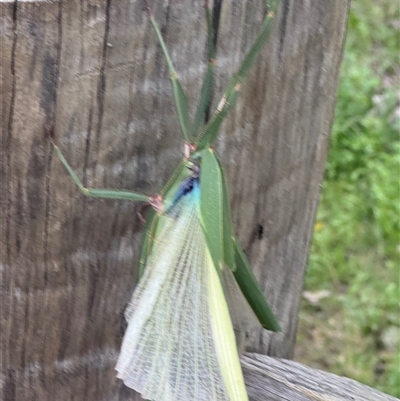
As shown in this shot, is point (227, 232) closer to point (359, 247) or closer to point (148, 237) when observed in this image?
point (148, 237)

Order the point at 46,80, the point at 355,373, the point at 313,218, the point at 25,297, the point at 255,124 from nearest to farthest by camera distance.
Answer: the point at 46,80 < the point at 25,297 < the point at 255,124 < the point at 313,218 < the point at 355,373

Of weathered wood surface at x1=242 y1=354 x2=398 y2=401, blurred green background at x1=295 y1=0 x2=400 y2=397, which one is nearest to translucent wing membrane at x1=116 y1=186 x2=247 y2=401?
weathered wood surface at x1=242 y1=354 x2=398 y2=401

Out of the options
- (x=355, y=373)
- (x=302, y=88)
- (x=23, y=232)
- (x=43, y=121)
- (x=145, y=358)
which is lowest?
(x=355, y=373)

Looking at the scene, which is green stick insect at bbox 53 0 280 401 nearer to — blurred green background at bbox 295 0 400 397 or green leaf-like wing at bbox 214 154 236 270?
green leaf-like wing at bbox 214 154 236 270

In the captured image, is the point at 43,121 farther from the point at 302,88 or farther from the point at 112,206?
the point at 302,88

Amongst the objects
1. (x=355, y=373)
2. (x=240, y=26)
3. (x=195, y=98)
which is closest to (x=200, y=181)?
(x=195, y=98)

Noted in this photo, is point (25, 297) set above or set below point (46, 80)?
below

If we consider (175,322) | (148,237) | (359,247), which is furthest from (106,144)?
(359,247)
